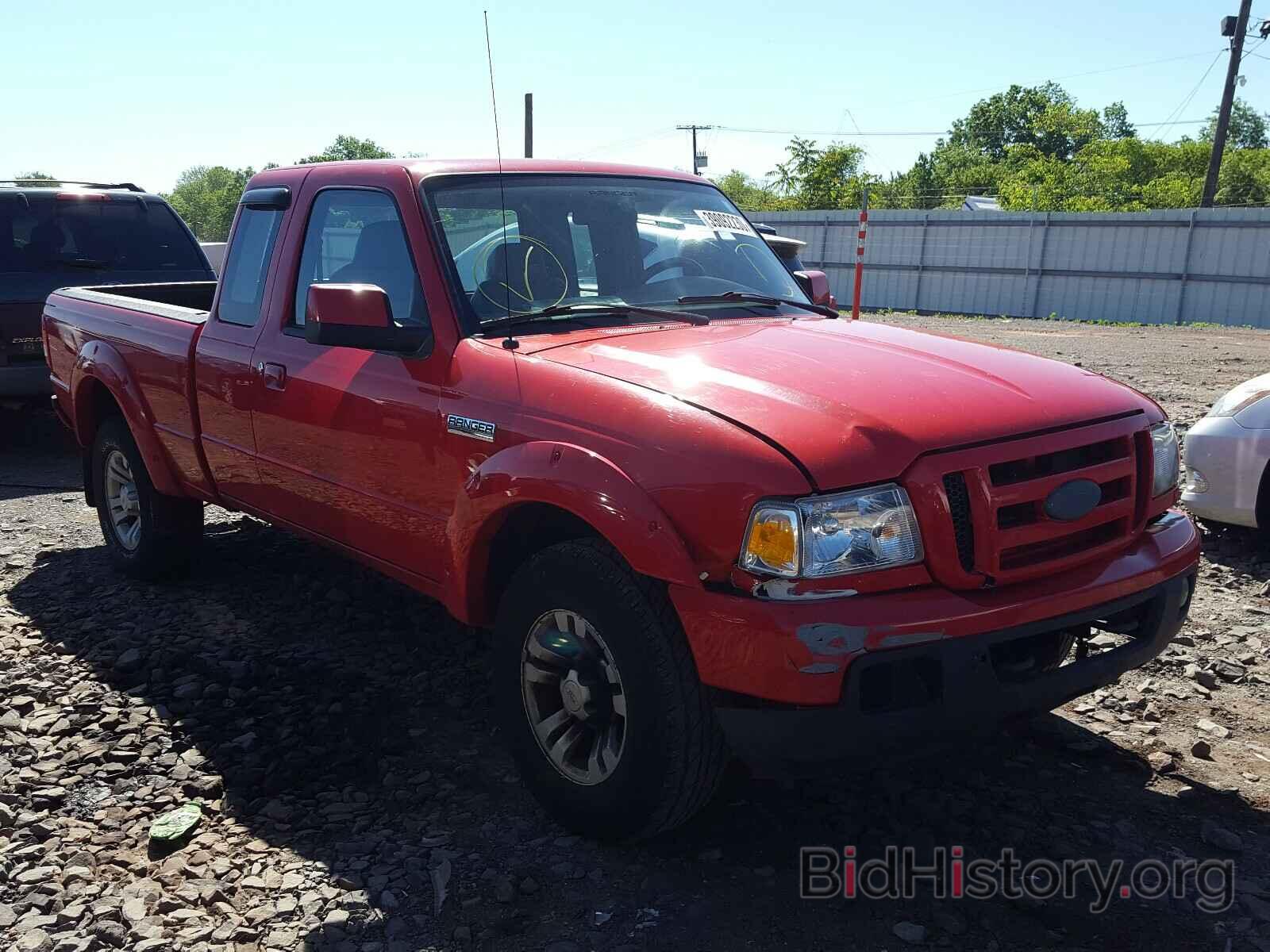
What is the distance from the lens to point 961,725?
2.55m

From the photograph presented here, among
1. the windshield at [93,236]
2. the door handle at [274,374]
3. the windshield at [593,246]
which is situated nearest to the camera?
the windshield at [593,246]

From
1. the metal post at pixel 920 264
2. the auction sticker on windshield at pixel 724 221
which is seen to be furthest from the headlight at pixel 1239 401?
Answer: the metal post at pixel 920 264

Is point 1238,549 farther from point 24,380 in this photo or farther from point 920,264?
point 920,264

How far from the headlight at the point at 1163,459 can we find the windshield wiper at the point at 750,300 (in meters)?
1.30

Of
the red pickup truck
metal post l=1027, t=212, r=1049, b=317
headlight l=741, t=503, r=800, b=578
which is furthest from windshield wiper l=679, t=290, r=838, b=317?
metal post l=1027, t=212, r=1049, b=317

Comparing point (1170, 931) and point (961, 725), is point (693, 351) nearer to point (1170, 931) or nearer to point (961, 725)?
point (961, 725)

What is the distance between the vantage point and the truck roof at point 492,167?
3805 millimetres

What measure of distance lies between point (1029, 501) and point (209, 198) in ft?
386

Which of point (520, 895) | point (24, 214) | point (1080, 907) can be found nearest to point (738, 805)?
point (520, 895)

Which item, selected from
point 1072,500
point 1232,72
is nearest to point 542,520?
point 1072,500

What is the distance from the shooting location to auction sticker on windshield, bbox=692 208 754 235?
4.32 metres

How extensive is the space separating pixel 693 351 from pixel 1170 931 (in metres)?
1.95

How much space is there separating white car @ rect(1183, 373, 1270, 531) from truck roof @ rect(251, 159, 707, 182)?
3.07 meters

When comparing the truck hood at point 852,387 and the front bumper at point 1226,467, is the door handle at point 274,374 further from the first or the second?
the front bumper at point 1226,467
